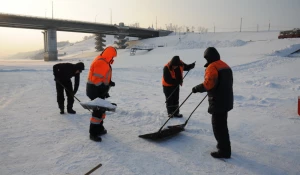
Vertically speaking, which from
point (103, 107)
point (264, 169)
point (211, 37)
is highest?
point (211, 37)

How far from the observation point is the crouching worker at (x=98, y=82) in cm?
464

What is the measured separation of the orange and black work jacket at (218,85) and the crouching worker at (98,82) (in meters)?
1.86

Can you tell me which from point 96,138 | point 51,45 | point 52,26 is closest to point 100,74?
point 96,138

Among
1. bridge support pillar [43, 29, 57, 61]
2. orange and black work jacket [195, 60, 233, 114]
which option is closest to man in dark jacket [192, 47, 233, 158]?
orange and black work jacket [195, 60, 233, 114]

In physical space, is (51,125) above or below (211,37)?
below

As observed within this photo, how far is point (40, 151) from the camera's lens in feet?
13.7

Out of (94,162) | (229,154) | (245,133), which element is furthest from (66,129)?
(245,133)

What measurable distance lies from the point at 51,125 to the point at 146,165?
117 inches

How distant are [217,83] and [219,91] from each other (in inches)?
6.1

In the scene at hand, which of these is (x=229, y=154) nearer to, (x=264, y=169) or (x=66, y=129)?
(x=264, y=169)

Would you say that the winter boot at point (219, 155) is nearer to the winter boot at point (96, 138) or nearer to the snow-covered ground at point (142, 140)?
the snow-covered ground at point (142, 140)

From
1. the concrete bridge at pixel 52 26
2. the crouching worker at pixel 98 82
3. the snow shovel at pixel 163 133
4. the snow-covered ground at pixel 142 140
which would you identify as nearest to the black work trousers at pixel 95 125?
the crouching worker at pixel 98 82

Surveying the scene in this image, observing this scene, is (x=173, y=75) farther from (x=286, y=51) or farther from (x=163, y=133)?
(x=286, y=51)

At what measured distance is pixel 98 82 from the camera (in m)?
4.75
